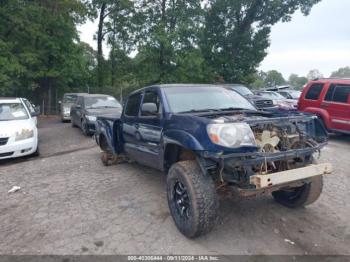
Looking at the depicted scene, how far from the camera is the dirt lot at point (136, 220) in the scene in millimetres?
3418

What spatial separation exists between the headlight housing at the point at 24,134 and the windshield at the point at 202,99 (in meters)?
4.86

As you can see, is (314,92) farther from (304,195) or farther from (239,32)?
(239,32)

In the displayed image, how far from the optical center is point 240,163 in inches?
125

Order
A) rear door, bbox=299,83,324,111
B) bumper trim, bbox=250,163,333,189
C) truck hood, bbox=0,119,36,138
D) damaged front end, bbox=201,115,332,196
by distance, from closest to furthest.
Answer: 1. bumper trim, bbox=250,163,333,189
2. damaged front end, bbox=201,115,332,196
3. truck hood, bbox=0,119,36,138
4. rear door, bbox=299,83,324,111

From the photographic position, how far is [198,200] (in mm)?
3266

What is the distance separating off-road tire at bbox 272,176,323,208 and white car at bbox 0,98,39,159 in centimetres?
636

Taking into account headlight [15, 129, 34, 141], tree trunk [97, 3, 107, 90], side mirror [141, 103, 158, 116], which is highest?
tree trunk [97, 3, 107, 90]

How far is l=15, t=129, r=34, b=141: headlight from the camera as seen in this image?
7535 mm

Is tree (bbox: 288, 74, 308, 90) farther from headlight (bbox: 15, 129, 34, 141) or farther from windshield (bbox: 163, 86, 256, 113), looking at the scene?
windshield (bbox: 163, 86, 256, 113)

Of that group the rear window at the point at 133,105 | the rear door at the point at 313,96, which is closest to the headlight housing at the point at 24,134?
the rear window at the point at 133,105

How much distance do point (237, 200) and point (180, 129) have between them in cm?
167

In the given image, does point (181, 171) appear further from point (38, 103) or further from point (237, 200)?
point (38, 103)

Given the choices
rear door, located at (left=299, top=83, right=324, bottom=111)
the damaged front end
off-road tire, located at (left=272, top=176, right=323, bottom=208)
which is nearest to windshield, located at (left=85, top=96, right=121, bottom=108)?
rear door, located at (left=299, top=83, right=324, bottom=111)

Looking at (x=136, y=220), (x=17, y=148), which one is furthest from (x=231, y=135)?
(x=17, y=148)
